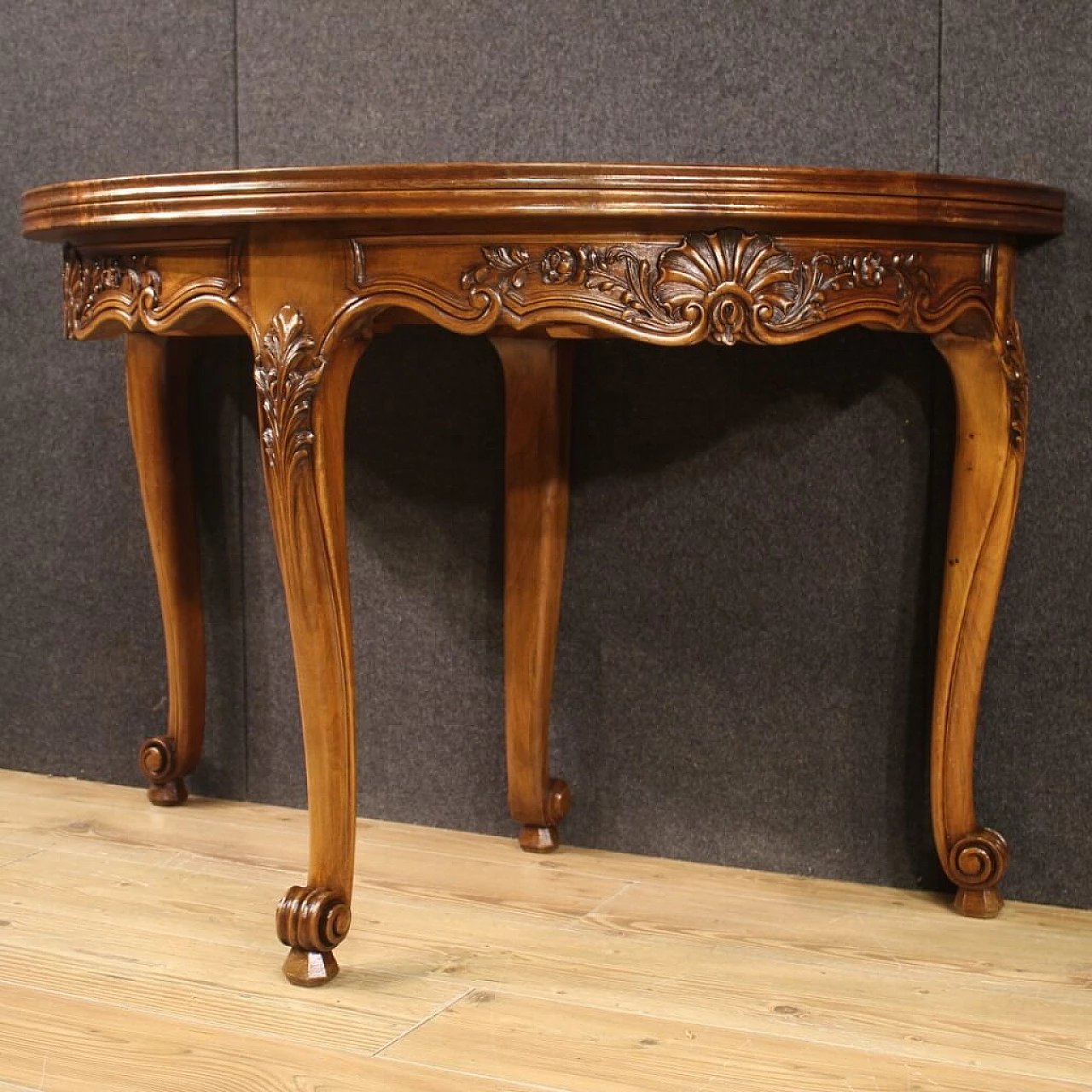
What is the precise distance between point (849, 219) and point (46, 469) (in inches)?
52.7

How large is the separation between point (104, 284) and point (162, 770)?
0.78 metres

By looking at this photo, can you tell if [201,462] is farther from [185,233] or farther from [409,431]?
[185,233]

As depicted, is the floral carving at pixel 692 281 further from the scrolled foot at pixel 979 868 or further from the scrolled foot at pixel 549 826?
the scrolled foot at pixel 549 826

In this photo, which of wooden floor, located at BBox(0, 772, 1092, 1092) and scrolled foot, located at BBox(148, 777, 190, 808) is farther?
scrolled foot, located at BBox(148, 777, 190, 808)

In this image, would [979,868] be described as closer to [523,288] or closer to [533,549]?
[533,549]

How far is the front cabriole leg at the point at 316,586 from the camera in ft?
4.82

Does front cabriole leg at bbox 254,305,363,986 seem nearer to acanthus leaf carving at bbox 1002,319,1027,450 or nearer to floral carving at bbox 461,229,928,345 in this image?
floral carving at bbox 461,229,928,345

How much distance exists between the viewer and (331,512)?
1.49m

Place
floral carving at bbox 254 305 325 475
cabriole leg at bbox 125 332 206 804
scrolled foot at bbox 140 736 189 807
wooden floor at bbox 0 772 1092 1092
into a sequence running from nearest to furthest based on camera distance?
wooden floor at bbox 0 772 1092 1092 < floral carving at bbox 254 305 325 475 < cabriole leg at bbox 125 332 206 804 < scrolled foot at bbox 140 736 189 807

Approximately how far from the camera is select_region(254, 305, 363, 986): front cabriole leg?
147 centimetres

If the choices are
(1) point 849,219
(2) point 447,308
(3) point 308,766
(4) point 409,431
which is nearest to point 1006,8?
(1) point 849,219

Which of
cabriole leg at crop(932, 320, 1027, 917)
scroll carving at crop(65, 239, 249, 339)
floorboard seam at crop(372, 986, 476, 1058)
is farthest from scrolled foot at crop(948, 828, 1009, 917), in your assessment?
scroll carving at crop(65, 239, 249, 339)

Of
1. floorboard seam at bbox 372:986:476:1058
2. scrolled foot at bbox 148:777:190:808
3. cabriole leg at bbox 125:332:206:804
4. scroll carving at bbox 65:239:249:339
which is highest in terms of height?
scroll carving at bbox 65:239:249:339

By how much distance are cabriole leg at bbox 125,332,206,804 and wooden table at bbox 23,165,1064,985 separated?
1.19 ft
